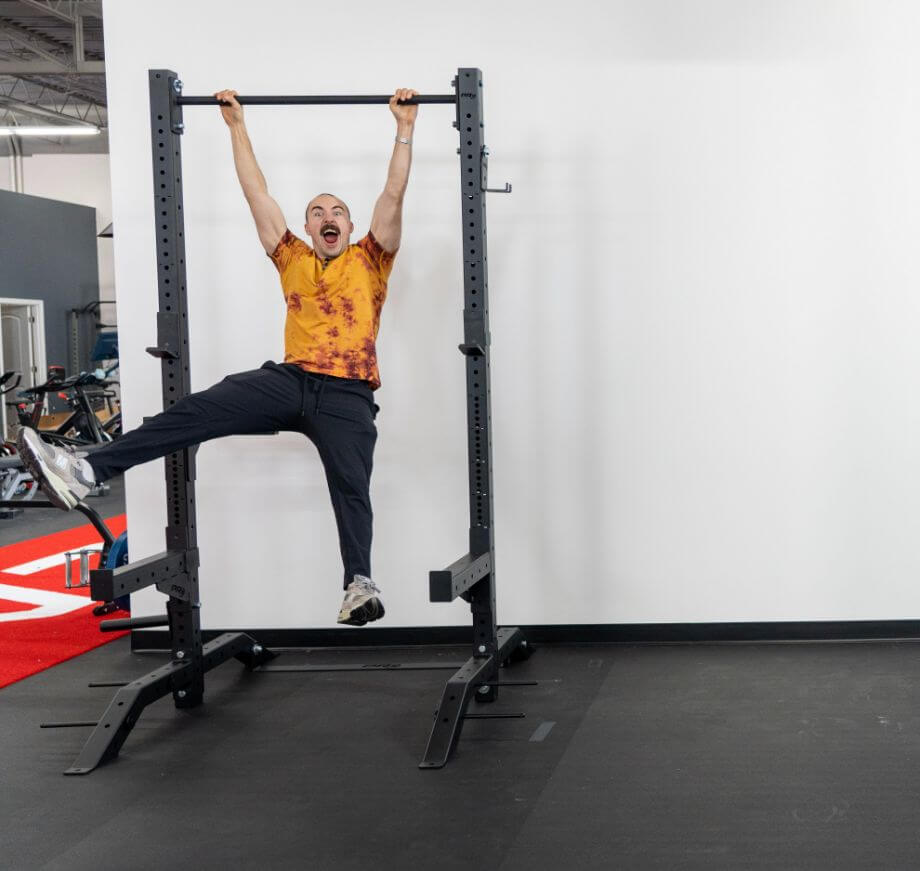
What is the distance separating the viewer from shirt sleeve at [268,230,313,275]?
344 cm

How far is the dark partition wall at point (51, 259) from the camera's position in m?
14.2

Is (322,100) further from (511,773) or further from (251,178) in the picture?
(511,773)

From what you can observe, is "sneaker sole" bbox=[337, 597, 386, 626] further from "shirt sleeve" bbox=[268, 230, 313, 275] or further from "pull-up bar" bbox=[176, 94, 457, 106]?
"pull-up bar" bbox=[176, 94, 457, 106]

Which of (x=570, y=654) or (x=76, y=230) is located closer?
(x=570, y=654)

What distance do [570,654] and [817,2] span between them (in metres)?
2.58

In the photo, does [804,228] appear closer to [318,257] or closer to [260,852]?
[318,257]

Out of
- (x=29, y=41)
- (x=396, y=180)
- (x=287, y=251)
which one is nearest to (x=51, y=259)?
(x=29, y=41)

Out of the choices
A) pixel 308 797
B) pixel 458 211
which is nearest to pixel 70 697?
pixel 308 797

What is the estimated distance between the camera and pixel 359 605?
119 inches

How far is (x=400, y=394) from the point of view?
407 cm

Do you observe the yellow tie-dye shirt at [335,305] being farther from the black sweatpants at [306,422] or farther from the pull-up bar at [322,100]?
the pull-up bar at [322,100]

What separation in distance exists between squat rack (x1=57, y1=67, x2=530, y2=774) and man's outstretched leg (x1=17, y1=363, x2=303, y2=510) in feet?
0.70

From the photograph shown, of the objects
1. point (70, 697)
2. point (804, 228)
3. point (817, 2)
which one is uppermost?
point (817, 2)

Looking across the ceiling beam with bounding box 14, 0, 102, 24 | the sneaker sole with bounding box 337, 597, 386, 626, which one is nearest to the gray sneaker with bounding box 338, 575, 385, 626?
the sneaker sole with bounding box 337, 597, 386, 626
